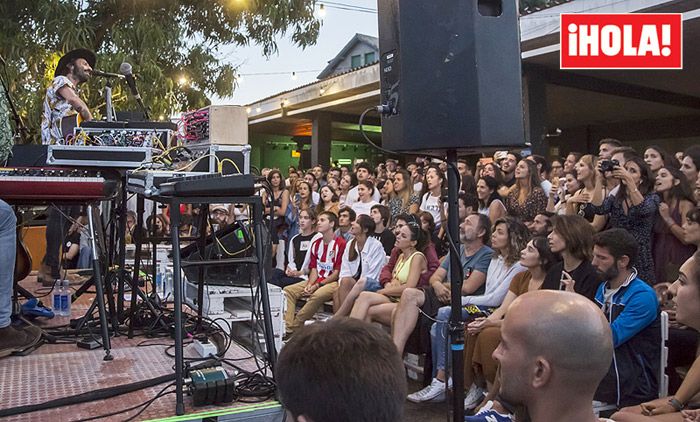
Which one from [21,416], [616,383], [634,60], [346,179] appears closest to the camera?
[21,416]

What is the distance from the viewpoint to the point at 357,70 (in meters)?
13.3

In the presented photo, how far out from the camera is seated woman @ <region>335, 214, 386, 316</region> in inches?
237

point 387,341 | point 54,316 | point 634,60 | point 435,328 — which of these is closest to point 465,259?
point 435,328

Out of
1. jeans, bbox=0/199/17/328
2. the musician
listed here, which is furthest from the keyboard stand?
the musician

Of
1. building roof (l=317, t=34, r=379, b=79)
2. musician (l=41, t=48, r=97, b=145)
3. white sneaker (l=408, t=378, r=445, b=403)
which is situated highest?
building roof (l=317, t=34, r=379, b=79)

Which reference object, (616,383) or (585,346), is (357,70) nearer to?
(616,383)

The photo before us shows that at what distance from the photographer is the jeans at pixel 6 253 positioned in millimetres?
2895

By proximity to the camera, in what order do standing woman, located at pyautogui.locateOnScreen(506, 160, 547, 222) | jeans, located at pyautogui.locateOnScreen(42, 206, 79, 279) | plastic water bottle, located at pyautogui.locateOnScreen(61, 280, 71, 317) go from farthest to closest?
standing woman, located at pyautogui.locateOnScreen(506, 160, 547, 222) → jeans, located at pyautogui.locateOnScreen(42, 206, 79, 279) → plastic water bottle, located at pyautogui.locateOnScreen(61, 280, 71, 317)

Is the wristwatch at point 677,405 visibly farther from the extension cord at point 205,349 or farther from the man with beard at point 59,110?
the man with beard at point 59,110

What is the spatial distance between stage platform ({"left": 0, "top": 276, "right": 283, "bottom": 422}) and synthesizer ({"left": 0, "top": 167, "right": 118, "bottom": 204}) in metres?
0.76

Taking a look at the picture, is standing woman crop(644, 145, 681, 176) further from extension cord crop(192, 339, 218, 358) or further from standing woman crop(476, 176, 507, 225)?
extension cord crop(192, 339, 218, 358)

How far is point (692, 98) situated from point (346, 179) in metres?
10.1

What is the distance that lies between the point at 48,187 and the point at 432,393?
2.85m

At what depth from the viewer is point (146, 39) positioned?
29.2 ft
